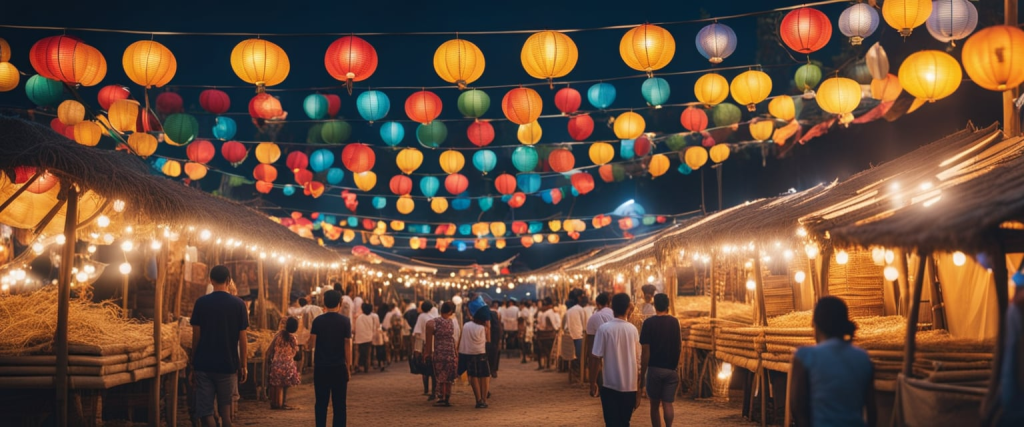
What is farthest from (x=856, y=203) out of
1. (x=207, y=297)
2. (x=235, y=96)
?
(x=235, y=96)

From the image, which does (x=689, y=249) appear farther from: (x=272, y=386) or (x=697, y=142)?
(x=697, y=142)

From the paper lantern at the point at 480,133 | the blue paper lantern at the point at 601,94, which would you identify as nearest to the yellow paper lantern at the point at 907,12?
the blue paper lantern at the point at 601,94

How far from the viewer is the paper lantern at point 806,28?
35.9ft

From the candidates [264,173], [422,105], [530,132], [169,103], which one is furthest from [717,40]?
[264,173]

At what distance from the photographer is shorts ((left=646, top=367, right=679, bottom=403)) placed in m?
8.72

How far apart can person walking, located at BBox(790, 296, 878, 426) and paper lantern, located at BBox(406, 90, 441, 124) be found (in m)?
9.12

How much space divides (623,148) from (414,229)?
56.6 ft

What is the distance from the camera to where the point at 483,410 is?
44.0ft

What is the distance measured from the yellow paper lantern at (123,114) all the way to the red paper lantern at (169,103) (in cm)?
123

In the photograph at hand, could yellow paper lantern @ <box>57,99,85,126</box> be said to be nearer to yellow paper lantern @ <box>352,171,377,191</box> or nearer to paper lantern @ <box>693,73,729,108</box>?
yellow paper lantern @ <box>352,171,377,191</box>

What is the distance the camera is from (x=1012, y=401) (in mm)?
4238

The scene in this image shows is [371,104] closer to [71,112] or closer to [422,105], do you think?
[422,105]

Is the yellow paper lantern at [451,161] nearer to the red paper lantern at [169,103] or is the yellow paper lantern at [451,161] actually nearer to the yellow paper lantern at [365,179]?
the yellow paper lantern at [365,179]

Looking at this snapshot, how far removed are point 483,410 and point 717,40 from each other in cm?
673
